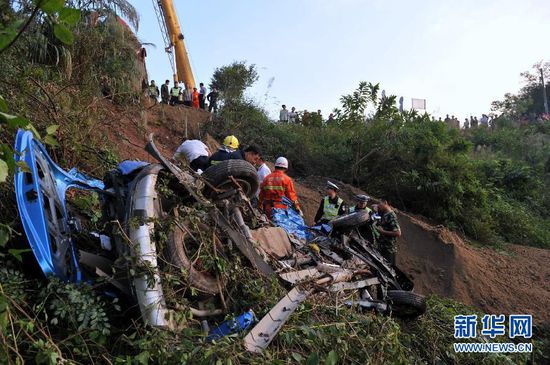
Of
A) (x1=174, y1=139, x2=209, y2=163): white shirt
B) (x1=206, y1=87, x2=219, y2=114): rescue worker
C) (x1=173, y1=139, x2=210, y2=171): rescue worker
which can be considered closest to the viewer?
(x1=173, y1=139, x2=210, y2=171): rescue worker

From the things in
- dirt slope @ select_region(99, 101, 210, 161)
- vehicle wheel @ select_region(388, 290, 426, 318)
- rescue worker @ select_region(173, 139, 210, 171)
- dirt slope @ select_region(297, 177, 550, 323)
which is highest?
dirt slope @ select_region(99, 101, 210, 161)

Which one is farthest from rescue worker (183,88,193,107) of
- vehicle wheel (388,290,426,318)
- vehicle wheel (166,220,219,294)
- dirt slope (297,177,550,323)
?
vehicle wheel (166,220,219,294)

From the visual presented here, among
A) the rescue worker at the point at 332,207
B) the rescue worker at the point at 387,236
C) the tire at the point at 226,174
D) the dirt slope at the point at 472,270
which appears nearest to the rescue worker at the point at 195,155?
the tire at the point at 226,174

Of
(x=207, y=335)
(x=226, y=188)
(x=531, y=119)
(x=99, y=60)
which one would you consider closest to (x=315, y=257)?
(x=226, y=188)

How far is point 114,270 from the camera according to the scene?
3.26m

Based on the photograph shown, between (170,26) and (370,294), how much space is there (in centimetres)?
1517

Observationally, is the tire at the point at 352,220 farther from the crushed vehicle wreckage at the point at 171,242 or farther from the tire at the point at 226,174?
the tire at the point at 226,174

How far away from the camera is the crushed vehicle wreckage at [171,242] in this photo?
3.26 m

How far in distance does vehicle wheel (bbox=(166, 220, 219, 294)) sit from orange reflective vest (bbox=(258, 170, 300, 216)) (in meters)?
2.64

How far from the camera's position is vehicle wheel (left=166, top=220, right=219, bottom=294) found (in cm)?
350

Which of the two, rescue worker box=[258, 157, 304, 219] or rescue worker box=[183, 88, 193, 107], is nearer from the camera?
rescue worker box=[258, 157, 304, 219]

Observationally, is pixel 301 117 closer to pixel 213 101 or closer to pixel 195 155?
pixel 213 101

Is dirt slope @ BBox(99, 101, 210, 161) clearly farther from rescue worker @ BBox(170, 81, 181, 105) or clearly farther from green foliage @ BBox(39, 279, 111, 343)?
green foliage @ BBox(39, 279, 111, 343)

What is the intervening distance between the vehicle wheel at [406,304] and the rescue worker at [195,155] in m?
2.57
